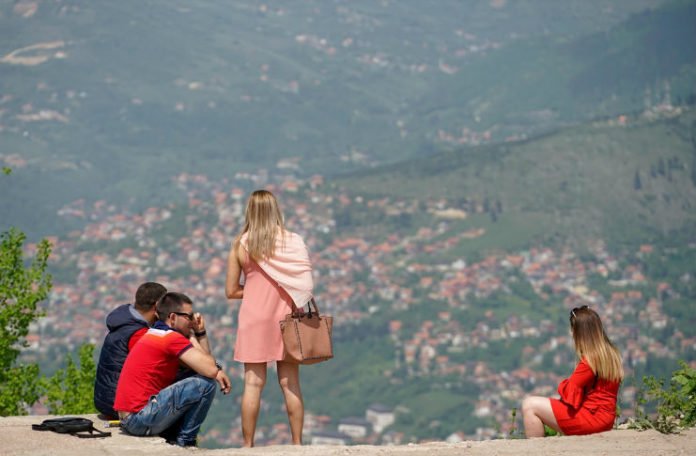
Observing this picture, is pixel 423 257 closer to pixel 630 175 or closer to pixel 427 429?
pixel 630 175

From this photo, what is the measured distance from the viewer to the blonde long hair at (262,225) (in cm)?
850

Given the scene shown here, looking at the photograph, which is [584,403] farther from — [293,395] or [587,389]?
[293,395]

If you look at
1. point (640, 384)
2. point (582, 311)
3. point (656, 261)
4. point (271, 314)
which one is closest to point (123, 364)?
point (271, 314)

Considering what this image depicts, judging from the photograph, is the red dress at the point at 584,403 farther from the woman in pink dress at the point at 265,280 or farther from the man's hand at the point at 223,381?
the man's hand at the point at 223,381

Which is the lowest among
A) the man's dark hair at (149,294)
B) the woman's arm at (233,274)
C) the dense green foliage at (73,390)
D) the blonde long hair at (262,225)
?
the dense green foliage at (73,390)

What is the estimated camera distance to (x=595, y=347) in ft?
27.3

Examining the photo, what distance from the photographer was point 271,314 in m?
8.57

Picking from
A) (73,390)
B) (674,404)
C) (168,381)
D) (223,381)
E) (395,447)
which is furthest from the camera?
(73,390)

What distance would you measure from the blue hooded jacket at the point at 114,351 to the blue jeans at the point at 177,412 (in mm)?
534

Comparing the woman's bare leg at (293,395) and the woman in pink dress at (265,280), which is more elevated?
the woman in pink dress at (265,280)

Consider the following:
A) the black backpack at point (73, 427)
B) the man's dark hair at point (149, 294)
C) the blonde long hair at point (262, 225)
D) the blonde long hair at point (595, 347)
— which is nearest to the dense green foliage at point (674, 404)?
the blonde long hair at point (595, 347)

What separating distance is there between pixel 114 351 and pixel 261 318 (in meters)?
1.15

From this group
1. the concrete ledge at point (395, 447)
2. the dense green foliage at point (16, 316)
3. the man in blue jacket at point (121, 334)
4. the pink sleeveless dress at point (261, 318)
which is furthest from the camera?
the dense green foliage at point (16, 316)

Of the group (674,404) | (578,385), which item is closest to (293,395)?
(578,385)
